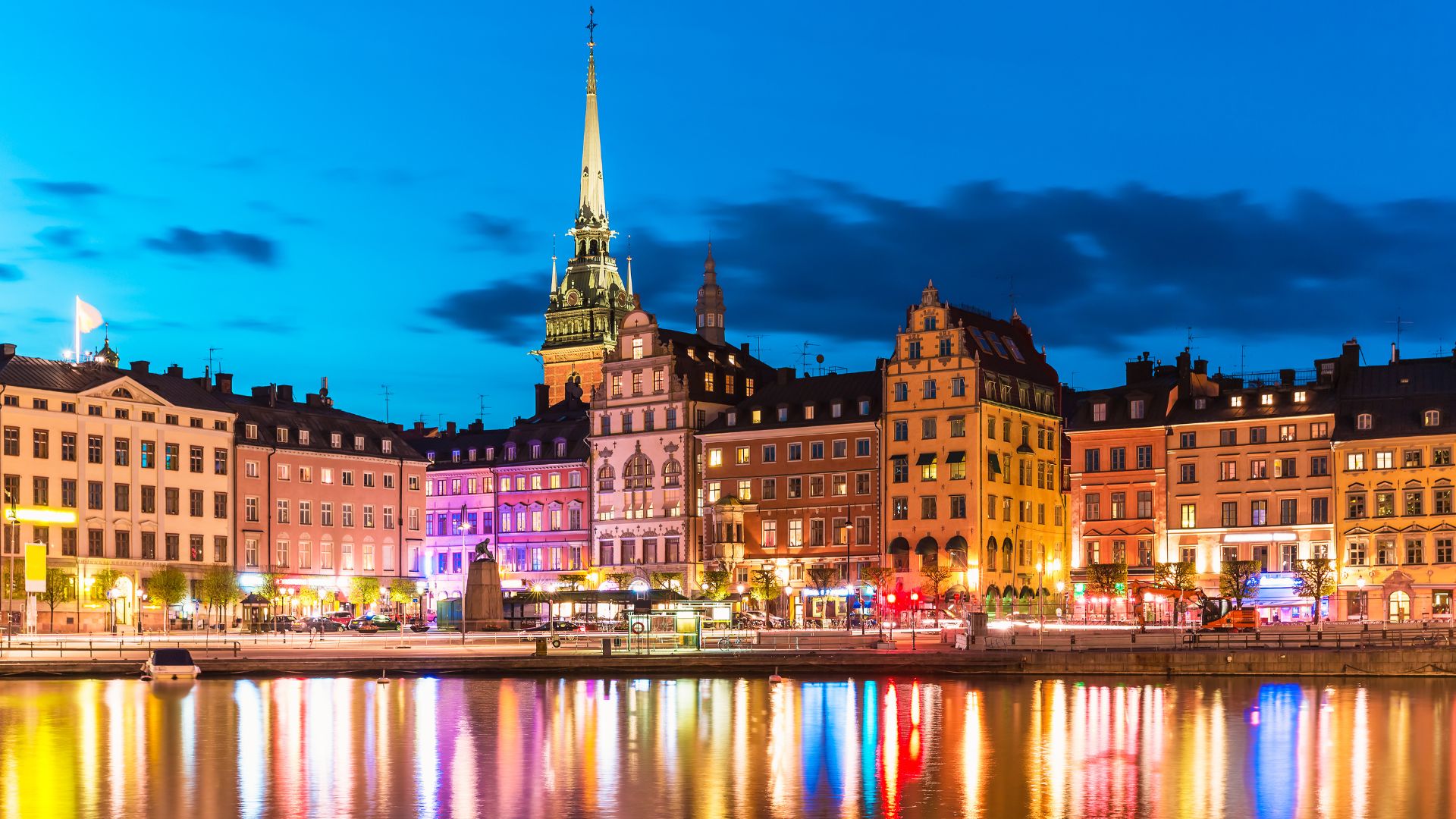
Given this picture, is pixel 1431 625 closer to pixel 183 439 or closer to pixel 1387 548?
pixel 1387 548

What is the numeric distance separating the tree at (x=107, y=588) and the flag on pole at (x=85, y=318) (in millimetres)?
13567

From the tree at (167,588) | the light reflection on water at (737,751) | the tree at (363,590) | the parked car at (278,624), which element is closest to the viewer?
the light reflection on water at (737,751)

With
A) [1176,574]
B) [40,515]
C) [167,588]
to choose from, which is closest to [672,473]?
[167,588]

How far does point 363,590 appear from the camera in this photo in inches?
5017

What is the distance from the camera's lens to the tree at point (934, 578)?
373ft

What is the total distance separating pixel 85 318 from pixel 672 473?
36805mm

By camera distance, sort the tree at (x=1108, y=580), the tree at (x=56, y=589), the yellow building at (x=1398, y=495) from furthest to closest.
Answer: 1. the tree at (x=1108, y=580)
2. the tree at (x=56, y=589)
3. the yellow building at (x=1398, y=495)

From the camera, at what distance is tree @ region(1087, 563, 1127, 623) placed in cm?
11144

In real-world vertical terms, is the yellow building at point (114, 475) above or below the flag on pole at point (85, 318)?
below

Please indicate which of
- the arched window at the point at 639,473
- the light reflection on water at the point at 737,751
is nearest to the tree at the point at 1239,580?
the light reflection on water at the point at 737,751

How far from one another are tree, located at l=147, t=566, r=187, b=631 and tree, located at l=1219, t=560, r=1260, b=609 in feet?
185

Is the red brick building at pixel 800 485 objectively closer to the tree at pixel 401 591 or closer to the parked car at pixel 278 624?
the tree at pixel 401 591

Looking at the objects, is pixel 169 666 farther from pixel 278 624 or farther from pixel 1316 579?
pixel 1316 579

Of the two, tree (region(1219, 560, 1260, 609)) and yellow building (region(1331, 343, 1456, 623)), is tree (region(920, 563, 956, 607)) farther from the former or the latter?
yellow building (region(1331, 343, 1456, 623))
